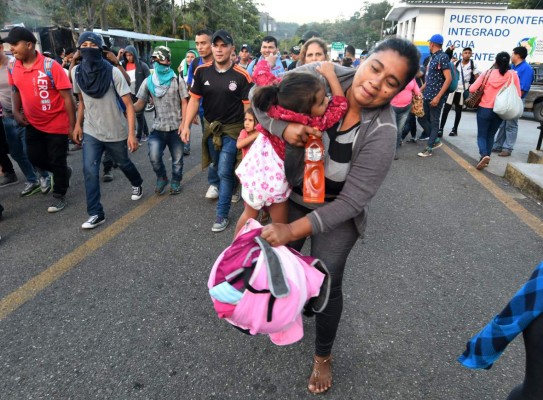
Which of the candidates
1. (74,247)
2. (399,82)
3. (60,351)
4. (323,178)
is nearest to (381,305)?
(323,178)

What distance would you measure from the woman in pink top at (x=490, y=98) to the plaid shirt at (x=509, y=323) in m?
5.20

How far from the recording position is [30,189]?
4.81 metres

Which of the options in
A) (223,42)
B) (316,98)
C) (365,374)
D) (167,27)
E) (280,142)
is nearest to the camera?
(316,98)

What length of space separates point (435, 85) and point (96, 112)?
542 centimetres

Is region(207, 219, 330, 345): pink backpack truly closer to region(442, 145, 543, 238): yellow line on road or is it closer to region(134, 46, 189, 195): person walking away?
region(134, 46, 189, 195): person walking away

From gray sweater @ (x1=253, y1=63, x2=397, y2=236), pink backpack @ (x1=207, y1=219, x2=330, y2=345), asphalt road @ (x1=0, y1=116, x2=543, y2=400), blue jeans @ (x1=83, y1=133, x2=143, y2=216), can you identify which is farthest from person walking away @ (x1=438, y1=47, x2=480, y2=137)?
pink backpack @ (x1=207, y1=219, x2=330, y2=345)

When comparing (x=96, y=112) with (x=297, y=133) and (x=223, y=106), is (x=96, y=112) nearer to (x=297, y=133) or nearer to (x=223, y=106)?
(x=223, y=106)

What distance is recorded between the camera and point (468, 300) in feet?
8.90

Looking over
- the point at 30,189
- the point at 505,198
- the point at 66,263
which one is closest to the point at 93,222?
the point at 66,263

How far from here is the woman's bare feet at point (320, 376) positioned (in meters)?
1.96

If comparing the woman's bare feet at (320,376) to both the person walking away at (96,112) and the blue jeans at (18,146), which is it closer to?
the person walking away at (96,112)

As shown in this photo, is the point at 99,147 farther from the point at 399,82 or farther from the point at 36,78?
the point at 399,82

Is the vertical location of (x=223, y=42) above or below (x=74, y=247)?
above

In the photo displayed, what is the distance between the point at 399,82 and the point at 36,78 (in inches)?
152
